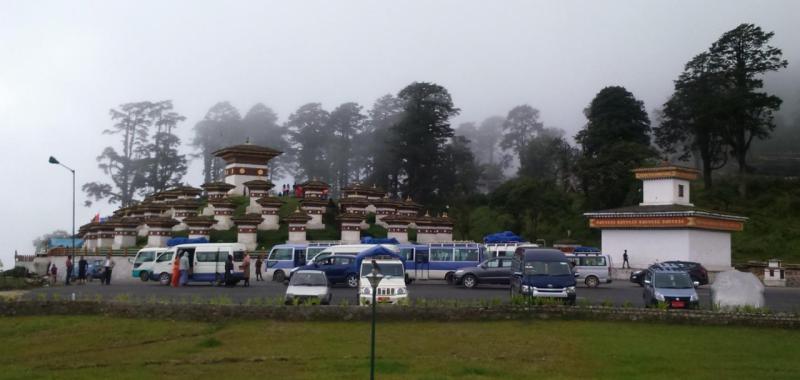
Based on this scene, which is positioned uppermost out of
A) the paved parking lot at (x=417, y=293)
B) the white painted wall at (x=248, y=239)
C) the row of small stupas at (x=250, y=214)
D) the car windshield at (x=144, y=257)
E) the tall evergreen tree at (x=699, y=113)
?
the tall evergreen tree at (x=699, y=113)

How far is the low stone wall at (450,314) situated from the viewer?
73.6 ft

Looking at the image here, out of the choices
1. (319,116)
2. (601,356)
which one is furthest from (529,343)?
(319,116)

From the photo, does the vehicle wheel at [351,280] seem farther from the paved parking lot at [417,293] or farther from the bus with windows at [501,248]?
the bus with windows at [501,248]

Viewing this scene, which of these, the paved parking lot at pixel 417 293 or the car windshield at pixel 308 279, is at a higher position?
the car windshield at pixel 308 279

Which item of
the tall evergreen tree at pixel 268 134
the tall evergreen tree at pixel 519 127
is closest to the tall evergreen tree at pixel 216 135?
the tall evergreen tree at pixel 268 134

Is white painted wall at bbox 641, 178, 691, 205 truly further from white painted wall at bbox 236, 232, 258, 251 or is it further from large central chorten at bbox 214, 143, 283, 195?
large central chorten at bbox 214, 143, 283, 195

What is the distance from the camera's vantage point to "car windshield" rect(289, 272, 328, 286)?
26.9 metres

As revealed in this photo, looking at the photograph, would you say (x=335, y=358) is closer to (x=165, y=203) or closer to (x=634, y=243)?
(x=634, y=243)

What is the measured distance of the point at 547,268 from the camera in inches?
1083

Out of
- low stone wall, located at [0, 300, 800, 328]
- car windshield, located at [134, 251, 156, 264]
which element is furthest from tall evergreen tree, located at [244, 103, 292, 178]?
low stone wall, located at [0, 300, 800, 328]

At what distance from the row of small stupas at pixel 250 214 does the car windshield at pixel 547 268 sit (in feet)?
88.6

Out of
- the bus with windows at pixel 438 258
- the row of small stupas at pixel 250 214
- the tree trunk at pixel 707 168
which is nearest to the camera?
the bus with windows at pixel 438 258

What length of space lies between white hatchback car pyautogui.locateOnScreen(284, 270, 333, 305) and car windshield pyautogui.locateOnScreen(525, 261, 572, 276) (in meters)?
6.76

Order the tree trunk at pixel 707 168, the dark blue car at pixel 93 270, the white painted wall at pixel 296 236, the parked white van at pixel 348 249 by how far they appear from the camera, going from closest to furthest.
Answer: the parked white van at pixel 348 249
the dark blue car at pixel 93 270
the white painted wall at pixel 296 236
the tree trunk at pixel 707 168
